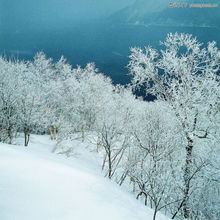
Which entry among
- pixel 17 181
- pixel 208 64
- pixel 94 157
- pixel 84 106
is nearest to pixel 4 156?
pixel 17 181

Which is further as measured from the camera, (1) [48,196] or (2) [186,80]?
(2) [186,80]

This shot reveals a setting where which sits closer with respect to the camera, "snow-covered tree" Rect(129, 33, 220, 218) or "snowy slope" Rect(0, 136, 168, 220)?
"snowy slope" Rect(0, 136, 168, 220)

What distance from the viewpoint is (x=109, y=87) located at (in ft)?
141

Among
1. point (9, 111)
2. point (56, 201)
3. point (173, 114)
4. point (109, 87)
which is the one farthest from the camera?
point (109, 87)

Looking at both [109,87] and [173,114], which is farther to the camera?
[109,87]

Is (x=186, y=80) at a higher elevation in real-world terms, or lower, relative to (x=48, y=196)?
higher

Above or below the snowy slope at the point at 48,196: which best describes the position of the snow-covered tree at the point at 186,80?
above

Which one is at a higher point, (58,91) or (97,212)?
(58,91)

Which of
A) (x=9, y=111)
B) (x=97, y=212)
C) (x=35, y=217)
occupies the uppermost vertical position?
(x=9, y=111)

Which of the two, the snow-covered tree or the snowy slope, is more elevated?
the snow-covered tree

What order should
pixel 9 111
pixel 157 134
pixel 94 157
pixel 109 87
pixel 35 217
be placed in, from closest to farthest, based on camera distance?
pixel 35 217
pixel 157 134
pixel 9 111
pixel 94 157
pixel 109 87

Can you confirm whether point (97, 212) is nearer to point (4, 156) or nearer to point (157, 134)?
point (4, 156)

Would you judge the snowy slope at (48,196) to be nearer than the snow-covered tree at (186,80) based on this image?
Yes

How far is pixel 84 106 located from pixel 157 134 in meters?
21.9
